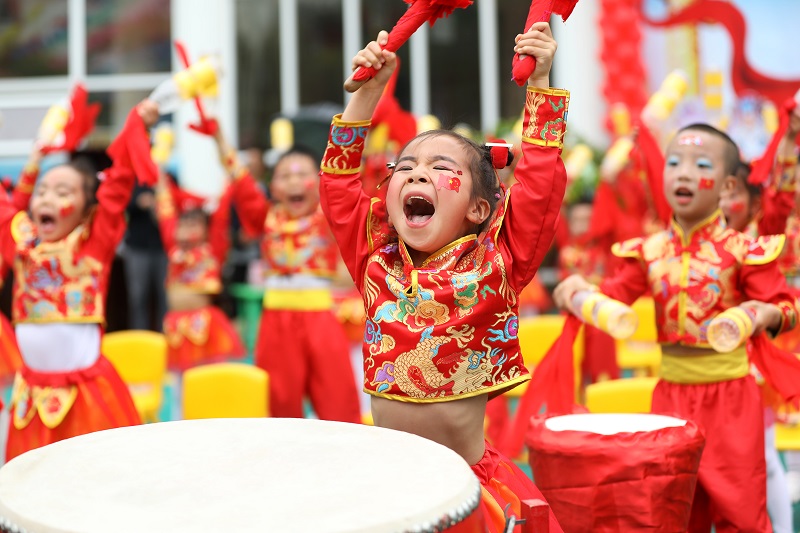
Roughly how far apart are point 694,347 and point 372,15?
8.34 meters

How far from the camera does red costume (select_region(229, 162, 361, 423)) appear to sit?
4.62 m

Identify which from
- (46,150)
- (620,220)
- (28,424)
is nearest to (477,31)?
(620,220)

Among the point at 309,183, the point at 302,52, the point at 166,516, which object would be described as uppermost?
the point at 302,52

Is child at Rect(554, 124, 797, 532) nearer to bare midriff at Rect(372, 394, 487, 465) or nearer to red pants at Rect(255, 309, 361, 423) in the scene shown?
bare midriff at Rect(372, 394, 487, 465)

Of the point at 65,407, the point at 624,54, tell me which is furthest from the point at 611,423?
the point at 624,54

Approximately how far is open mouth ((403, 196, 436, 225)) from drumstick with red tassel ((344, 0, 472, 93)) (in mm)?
293

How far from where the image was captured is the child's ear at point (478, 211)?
236 centimetres

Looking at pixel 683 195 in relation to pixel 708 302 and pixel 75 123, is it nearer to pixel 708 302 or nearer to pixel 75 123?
pixel 708 302

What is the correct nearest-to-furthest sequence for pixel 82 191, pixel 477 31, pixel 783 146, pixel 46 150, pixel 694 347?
pixel 694 347 → pixel 783 146 → pixel 82 191 → pixel 46 150 → pixel 477 31

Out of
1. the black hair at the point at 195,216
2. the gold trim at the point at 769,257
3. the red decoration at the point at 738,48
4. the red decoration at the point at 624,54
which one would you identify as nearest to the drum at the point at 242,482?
the gold trim at the point at 769,257

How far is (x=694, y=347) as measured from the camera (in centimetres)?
313

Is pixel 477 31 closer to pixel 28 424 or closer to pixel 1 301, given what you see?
pixel 1 301

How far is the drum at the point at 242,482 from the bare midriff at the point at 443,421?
10.7 inches

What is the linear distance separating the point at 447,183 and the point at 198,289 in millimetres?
4304
